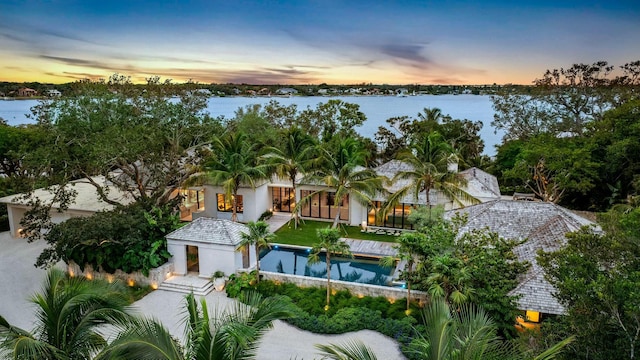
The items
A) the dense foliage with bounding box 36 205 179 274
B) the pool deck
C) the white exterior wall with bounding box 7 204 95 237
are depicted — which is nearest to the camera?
the dense foliage with bounding box 36 205 179 274

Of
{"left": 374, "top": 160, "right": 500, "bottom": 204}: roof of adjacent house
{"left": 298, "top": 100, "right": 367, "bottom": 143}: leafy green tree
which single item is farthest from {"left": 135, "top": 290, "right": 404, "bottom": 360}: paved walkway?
{"left": 298, "top": 100, "right": 367, "bottom": 143}: leafy green tree

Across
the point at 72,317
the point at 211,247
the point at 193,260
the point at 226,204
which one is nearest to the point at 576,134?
the point at 226,204

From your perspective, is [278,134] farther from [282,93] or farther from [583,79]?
[282,93]

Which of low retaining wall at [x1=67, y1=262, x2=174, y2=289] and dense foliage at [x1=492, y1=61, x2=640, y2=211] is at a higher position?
dense foliage at [x1=492, y1=61, x2=640, y2=211]

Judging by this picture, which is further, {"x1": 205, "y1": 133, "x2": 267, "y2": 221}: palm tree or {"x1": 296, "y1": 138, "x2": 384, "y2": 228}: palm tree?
{"x1": 205, "y1": 133, "x2": 267, "y2": 221}: palm tree

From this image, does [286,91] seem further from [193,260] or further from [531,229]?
[531,229]

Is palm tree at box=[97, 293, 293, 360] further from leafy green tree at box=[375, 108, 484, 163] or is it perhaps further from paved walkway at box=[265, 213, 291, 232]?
leafy green tree at box=[375, 108, 484, 163]

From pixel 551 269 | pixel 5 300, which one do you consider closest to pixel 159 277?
pixel 5 300
